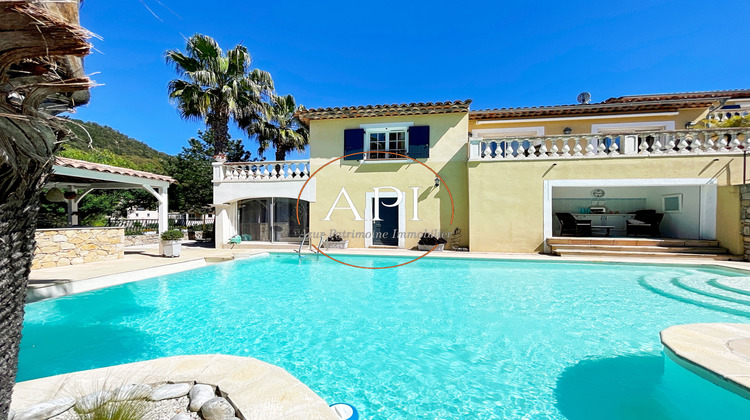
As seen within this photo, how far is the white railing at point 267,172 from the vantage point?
45.8ft

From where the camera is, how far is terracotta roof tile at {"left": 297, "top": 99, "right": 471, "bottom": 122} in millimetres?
12626

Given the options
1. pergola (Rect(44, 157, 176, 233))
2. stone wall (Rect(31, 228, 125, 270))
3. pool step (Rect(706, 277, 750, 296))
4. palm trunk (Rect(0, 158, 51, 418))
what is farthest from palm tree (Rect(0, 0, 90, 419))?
pool step (Rect(706, 277, 750, 296))

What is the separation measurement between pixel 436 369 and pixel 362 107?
11.4 meters

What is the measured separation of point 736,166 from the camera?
10328 millimetres

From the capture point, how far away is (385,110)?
1309 centimetres

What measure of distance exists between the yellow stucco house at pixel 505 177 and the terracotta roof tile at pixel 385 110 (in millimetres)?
61

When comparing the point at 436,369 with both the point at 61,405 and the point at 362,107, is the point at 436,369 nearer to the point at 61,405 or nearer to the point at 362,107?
the point at 61,405

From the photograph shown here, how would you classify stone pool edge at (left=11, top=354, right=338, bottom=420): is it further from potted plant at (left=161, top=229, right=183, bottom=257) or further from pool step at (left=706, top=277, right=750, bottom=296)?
pool step at (left=706, top=277, right=750, bottom=296)

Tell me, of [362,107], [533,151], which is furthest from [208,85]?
[533,151]

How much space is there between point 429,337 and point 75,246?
10.9 meters

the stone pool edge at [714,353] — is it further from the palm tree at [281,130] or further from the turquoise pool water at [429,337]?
the palm tree at [281,130]

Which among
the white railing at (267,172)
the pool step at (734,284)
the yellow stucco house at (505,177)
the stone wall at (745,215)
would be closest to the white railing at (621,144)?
the yellow stucco house at (505,177)

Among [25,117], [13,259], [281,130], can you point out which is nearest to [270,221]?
[281,130]

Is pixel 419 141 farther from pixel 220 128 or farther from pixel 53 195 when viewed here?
pixel 53 195
